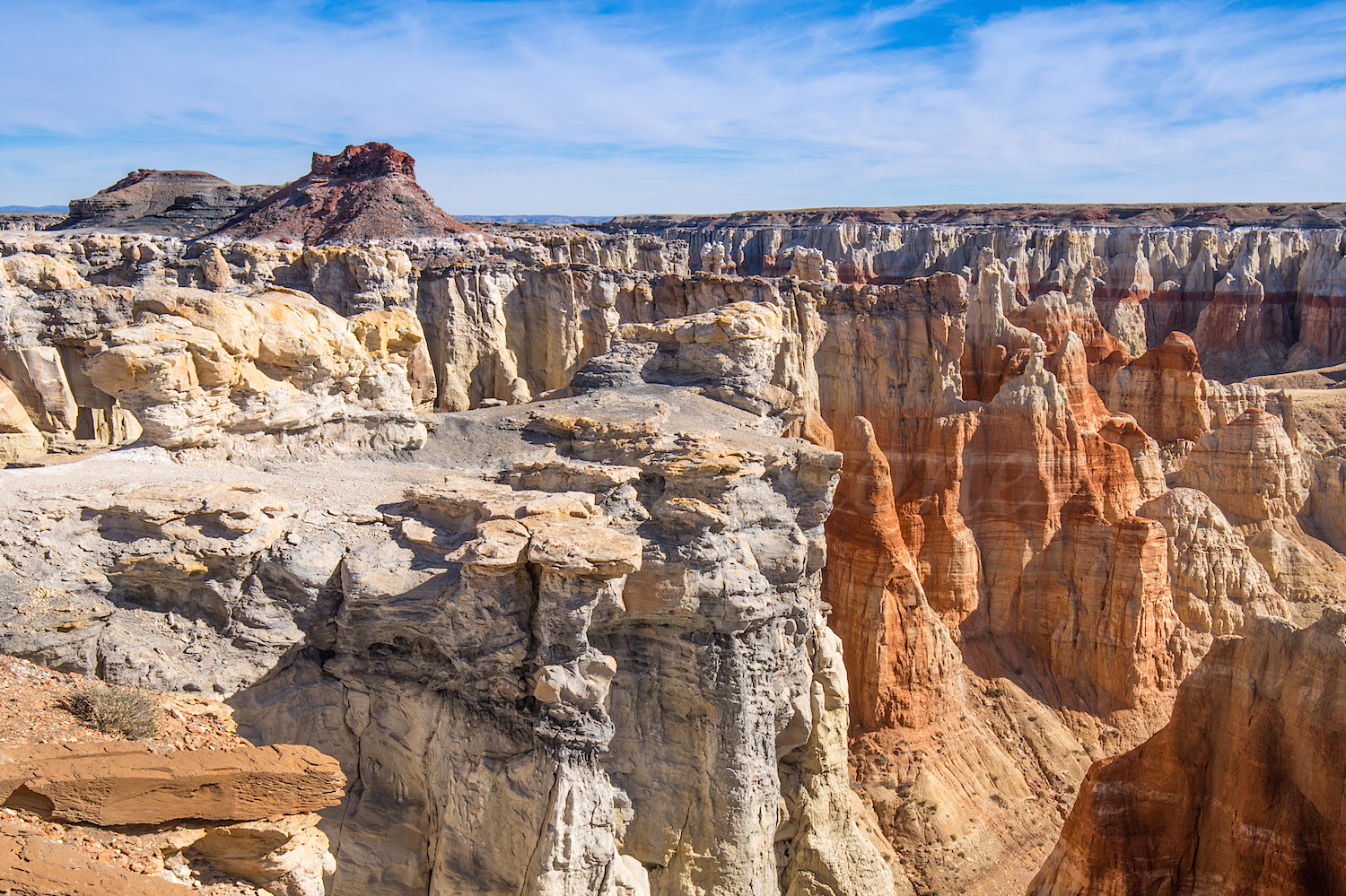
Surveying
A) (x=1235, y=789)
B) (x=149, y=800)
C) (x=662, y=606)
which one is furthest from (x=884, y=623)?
(x=149, y=800)

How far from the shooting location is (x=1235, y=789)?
12461mm

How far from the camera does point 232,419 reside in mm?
10461

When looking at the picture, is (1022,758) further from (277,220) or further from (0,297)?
(277,220)

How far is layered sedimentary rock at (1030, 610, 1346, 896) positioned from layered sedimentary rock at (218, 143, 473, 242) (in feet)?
137

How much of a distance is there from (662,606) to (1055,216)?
103 m

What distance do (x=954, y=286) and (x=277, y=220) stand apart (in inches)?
1531

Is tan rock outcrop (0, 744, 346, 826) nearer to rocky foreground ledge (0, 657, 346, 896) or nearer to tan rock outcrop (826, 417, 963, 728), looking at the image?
rocky foreground ledge (0, 657, 346, 896)

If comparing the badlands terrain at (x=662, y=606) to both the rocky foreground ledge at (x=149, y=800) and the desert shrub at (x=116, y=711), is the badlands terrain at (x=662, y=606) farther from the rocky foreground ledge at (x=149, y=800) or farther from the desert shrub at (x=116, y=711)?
the desert shrub at (x=116, y=711)

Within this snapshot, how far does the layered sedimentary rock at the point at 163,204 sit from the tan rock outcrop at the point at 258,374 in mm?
48010

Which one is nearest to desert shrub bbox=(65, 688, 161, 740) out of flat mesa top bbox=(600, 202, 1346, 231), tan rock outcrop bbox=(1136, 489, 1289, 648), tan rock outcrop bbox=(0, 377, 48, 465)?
tan rock outcrop bbox=(0, 377, 48, 465)

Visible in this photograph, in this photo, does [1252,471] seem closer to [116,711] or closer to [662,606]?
[662,606]

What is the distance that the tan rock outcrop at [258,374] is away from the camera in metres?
9.69

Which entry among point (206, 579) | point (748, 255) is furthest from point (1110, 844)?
point (748, 255)

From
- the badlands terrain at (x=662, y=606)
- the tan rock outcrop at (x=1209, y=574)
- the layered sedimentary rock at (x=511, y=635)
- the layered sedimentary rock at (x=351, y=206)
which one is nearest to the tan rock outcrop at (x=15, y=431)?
the badlands terrain at (x=662, y=606)
